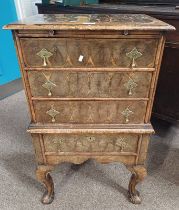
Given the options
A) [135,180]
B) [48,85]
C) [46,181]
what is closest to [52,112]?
[48,85]

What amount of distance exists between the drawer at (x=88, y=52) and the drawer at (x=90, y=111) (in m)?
0.19

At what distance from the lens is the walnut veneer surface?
910 millimetres

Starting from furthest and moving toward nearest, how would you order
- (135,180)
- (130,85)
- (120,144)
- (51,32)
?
(135,180)
(120,144)
(130,85)
(51,32)

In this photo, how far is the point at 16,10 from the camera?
2.49 m

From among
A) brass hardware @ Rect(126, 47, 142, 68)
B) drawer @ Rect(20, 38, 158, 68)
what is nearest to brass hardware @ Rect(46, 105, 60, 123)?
drawer @ Rect(20, 38, 158, 68)

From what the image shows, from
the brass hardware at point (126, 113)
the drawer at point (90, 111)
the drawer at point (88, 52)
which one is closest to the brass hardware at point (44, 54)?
the drawer at point (88, 52)

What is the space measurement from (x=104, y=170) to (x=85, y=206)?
13.3 inches

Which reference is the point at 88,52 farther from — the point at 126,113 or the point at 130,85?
the point at 126,113

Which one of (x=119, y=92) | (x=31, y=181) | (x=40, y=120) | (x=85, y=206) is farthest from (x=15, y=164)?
(x=119, y=92)

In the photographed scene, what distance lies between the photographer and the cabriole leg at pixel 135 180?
1.26 meters

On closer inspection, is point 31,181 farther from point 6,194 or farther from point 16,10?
point 16,10

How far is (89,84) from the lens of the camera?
1.03 meters

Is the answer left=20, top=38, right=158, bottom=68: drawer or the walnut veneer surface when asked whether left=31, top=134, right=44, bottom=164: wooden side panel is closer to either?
the walnut veneer surface

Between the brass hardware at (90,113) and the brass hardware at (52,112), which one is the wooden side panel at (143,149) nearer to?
the brass hardware at (90,113)
